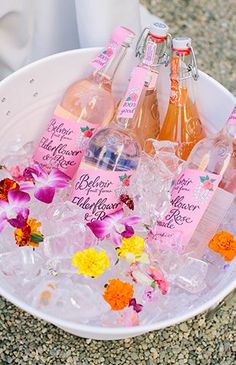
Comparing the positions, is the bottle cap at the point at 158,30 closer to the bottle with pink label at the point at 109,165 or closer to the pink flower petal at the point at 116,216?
the bottle with pink label at the point at 109,165

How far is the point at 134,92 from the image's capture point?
50.6 inches

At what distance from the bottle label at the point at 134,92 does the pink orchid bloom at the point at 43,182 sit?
19cm

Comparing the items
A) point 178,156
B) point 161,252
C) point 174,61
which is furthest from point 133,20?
point 161,252

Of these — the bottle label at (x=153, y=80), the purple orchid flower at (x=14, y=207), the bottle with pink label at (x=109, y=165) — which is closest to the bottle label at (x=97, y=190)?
the bottle with pink label at (x=109, y=165)

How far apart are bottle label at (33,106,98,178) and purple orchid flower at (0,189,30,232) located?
5.8 inches

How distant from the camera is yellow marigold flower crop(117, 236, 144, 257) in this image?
119 cm

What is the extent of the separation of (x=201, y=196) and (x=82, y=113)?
334 millimetres

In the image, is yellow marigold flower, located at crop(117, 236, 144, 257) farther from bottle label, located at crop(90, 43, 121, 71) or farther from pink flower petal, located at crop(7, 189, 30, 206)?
bottle label, located at crop(90, 43, 121, 71)

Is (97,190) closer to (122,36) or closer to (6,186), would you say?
(6,186)

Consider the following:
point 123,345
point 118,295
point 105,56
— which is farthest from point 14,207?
point 123,345

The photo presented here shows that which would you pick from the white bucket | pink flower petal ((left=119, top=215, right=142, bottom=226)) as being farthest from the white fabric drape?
pink flower petal ((left=119, top=215, right=142, bottom=226))

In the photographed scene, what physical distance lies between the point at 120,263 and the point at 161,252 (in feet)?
0.30

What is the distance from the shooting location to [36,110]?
147 cm

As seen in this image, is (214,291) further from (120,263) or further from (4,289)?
(4,289)
